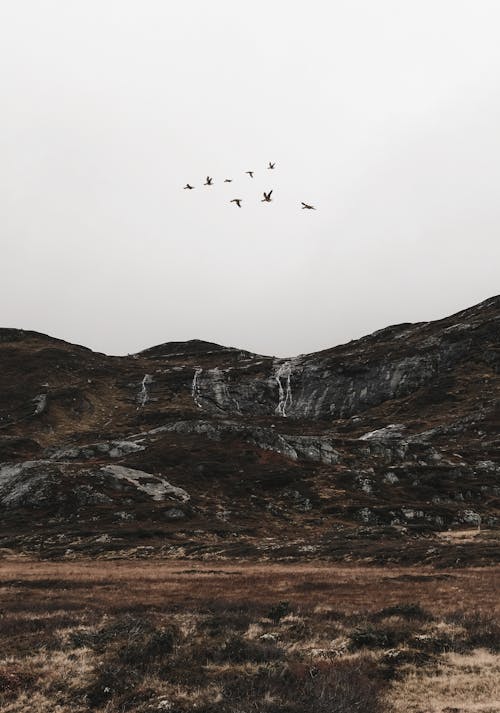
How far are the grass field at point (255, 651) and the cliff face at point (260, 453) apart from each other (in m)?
19.9

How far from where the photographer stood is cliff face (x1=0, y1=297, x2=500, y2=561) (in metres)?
55.2

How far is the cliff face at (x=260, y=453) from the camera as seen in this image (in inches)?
2173

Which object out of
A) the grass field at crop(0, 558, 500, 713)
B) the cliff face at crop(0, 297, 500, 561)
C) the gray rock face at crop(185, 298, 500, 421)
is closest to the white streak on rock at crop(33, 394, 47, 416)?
the cliff face at crop(0, 297, 500, 561)

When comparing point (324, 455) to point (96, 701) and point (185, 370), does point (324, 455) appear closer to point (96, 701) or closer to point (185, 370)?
point (96, 701)

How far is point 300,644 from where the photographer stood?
16609 millimetres

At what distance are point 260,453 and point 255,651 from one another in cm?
6771

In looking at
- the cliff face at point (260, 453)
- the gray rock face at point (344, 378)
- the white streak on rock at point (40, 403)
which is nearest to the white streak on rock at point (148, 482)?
the cliff face at point (260, 453)

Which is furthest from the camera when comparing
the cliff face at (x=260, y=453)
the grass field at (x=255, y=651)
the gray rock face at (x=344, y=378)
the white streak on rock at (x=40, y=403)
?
the gray rock face at (x=344, y=378)

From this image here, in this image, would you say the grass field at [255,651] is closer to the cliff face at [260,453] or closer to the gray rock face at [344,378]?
the cliff face at [260,453]

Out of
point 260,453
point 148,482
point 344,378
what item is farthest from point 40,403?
point 344,378

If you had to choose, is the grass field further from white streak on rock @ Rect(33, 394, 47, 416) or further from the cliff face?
white streak on rock @ Rect(33, 394, 47, 416)

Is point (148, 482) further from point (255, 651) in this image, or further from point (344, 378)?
point (344, 378)

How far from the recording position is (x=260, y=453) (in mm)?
82312

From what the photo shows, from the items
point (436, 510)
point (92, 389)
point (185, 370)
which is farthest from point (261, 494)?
point (185, 370)
